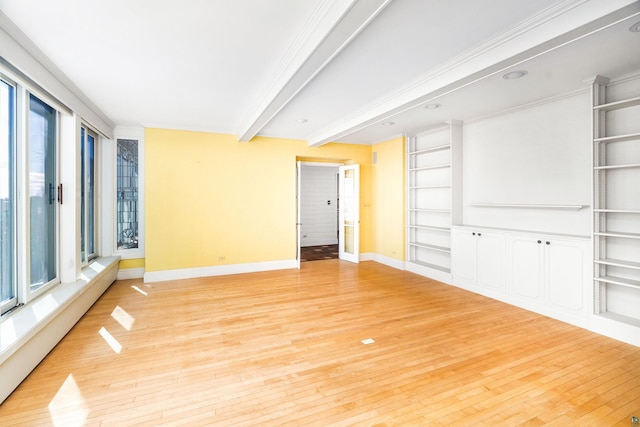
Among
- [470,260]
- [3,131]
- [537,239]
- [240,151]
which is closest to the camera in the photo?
[3,131]

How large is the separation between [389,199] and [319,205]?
3134 mm

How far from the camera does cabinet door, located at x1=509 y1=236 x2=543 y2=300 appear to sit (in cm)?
378

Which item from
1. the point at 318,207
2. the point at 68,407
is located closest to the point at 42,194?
Answer: the point at 68,407

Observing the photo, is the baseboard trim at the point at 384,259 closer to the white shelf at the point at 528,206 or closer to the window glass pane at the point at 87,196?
the white shelf at the point at 528,206

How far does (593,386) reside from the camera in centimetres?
228

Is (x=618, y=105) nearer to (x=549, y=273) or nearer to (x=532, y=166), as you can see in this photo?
(x=532, y=166)


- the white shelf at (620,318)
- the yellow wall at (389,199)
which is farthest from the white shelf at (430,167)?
the white shelf at (620,318)

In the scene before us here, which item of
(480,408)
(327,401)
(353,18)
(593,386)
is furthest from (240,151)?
(593,386)

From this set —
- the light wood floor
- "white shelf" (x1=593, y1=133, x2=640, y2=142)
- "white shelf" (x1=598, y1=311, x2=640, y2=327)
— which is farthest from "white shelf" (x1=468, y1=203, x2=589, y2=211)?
the light wood floor

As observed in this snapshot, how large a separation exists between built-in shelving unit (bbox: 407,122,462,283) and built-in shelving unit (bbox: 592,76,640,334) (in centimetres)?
199

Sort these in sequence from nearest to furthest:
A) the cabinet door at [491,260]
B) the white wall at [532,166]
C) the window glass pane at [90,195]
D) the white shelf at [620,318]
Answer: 1. the white shelf at [620,318]
2. the white wall at [532,166]
3. the cabinet door at [491,260]
4. the window glass pane at [90,195]

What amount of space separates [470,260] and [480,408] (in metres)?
3.00

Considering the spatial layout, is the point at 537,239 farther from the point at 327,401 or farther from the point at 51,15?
the point at 51,15

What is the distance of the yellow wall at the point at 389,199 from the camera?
627 centimetres
